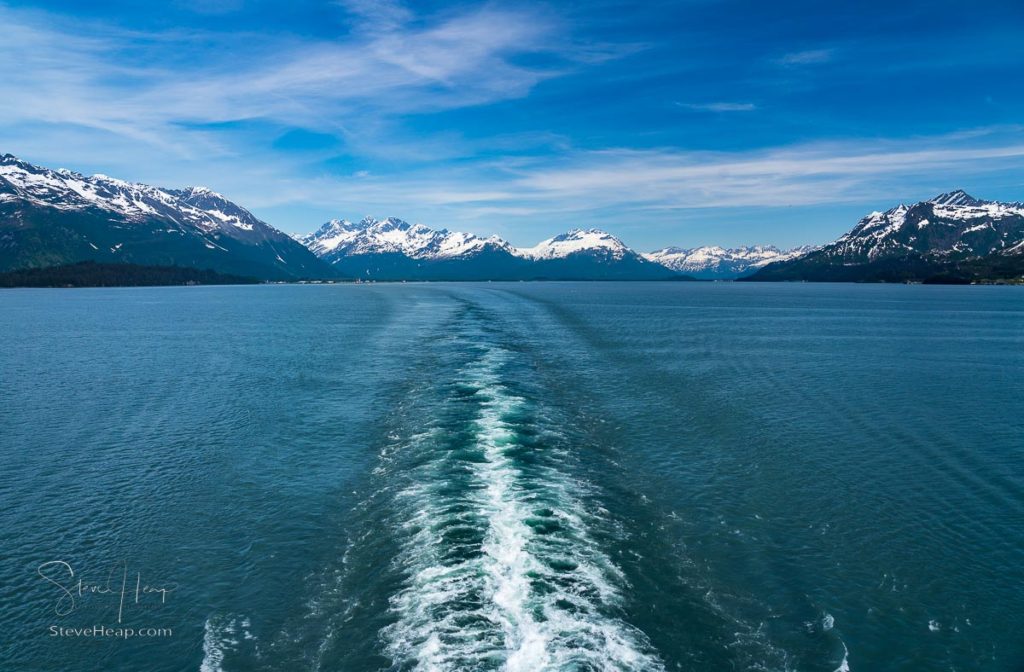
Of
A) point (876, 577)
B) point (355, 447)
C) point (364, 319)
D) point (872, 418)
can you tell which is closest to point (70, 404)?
point (355, 447)

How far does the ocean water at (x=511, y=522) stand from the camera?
18.1 meters

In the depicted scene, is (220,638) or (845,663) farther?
(220,638)

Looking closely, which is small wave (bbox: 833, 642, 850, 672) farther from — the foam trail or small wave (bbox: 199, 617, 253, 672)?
A: small wave (bbox: 199, 617, 253, 672)

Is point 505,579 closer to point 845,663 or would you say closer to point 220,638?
point 220,638

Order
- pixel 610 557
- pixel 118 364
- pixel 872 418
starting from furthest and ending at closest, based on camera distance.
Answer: pixel 118 364 < pixel 872 418 < pixel 610 557

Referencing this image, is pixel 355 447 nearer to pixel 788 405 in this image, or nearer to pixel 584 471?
pixel 584 471

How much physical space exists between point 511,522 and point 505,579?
14.9 feet

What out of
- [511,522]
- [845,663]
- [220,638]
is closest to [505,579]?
[511,522]

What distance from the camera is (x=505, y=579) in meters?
20.7

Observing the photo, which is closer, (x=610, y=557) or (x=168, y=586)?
(x=168, y=586)

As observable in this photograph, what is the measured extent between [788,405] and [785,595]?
29.5 meters

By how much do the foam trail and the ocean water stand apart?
0.11m

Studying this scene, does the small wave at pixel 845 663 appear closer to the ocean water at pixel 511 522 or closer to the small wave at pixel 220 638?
the ocean water at pixel 511 522

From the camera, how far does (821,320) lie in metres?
125
